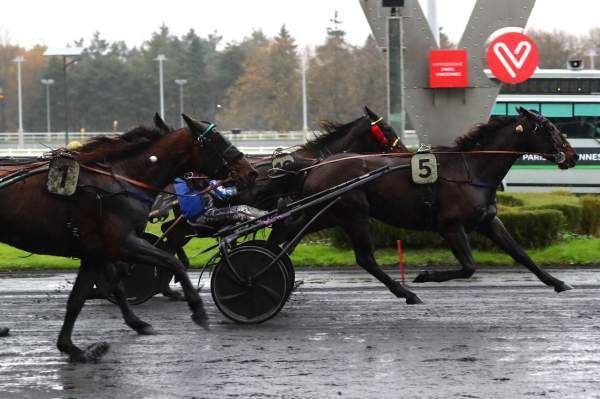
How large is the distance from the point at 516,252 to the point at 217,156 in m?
3.18

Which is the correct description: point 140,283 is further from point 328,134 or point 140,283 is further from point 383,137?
point 383,137

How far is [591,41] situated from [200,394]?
74.4 metres

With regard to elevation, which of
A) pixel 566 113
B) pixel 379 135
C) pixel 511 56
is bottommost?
pixel 379 135

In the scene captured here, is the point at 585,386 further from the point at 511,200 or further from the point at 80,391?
the point at 511,200

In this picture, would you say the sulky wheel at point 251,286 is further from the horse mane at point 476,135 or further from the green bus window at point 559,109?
the green bus window at point 559,109

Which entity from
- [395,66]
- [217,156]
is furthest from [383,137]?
Answer: [217,156]

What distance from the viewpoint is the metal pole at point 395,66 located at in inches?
467

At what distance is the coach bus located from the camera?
2664 cm

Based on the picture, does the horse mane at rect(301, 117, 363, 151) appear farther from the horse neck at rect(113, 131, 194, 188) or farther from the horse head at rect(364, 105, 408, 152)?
the horse neck at rect(113, 131, 194, 188)

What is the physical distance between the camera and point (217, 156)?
7.45 m

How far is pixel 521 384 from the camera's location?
235 inches

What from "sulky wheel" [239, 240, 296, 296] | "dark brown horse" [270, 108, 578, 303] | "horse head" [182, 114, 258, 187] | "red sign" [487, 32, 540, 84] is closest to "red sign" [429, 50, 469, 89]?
"red sign" [487, 32, 540, 84]

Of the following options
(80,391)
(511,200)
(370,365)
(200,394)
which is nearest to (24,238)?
(80,391)

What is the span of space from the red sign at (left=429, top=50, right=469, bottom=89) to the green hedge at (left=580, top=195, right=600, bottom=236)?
3.54m
